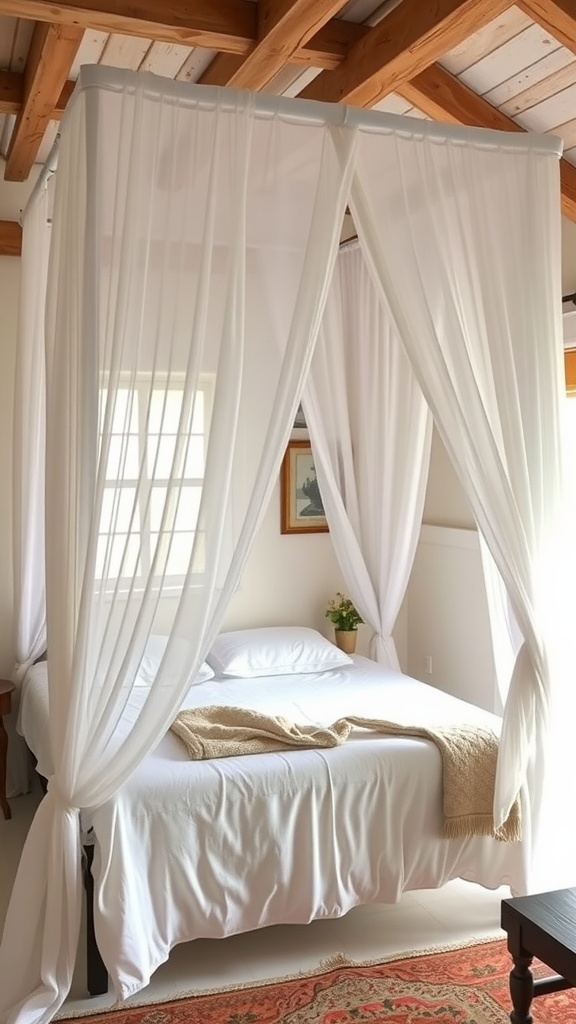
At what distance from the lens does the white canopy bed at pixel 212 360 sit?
249cm

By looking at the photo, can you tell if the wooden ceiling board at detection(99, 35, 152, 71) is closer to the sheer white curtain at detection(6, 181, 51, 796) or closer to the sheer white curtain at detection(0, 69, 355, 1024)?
the sheer white curtain at detection(6, 181, 51, 796)

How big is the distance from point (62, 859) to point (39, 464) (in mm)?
1782

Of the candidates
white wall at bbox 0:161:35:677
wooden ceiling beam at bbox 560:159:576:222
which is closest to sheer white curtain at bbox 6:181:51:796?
white wall at bbox 0:161:35:677

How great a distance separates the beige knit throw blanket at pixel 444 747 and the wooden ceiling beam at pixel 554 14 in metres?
2.18

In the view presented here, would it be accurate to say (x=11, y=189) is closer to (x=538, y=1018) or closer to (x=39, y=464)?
(x=39, y=464)

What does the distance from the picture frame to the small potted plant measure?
422 mm

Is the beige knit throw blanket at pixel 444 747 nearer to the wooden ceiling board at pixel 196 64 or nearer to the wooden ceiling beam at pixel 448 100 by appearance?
the wooden ceiling beam at pixel 448 100

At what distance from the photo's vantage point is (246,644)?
4.48 meters

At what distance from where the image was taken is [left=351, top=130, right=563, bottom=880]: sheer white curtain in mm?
2795

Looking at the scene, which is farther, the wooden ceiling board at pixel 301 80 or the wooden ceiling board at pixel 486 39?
the wooden ceiling board at pixel 301 80

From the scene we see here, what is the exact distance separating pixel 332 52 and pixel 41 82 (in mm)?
952

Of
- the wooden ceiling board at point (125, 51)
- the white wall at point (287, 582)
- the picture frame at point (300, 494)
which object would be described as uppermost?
the wooden ceiling board at point (125, 51)

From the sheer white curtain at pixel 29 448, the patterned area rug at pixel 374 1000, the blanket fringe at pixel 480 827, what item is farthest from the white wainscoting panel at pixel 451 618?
the sheer white curtain at pixel 29 448

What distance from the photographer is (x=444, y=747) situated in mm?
3143
